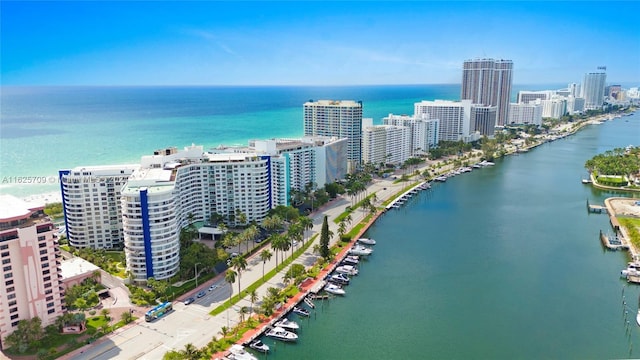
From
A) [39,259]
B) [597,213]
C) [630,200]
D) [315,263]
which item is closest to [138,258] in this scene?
[39,259]

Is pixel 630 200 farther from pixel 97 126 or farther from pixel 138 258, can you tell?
pixel 97 126

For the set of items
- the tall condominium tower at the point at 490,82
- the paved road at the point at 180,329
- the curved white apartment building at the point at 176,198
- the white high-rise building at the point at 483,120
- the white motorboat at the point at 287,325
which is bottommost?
the white motorboat at the point at 287,325

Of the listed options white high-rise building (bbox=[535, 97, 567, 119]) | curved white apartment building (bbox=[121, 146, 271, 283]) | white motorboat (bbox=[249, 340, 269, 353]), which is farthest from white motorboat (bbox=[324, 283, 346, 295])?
white high-rise building (bbox=[535, 97, 567, 119])

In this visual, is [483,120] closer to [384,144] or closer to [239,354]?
[384,144]

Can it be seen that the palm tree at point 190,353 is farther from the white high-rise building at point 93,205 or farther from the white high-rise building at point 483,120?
the white high-rise building at point 483,120

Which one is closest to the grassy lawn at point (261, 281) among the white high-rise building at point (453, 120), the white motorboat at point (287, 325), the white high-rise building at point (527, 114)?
the white motorboat at point (287, 325)

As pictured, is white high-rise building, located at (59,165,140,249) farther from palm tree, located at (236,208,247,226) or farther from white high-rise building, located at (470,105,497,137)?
white high-rise building, located at (470,105,497,137)
